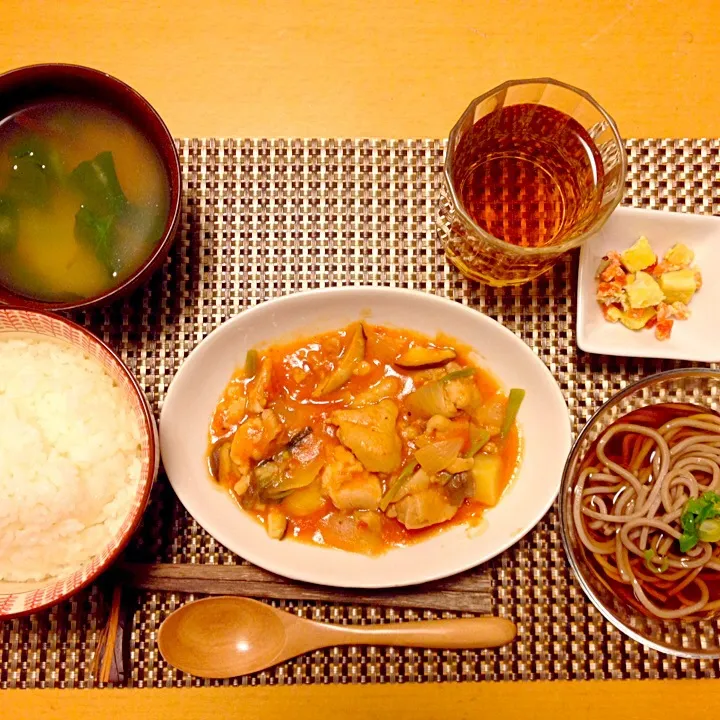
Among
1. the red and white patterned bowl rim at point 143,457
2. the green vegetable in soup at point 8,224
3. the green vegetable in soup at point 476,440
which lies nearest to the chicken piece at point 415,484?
the green vegetable in soup at point 476,440

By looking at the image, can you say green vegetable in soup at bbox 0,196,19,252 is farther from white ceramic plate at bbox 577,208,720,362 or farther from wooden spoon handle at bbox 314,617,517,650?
white ceramic plate at bbox 577,208,720,362

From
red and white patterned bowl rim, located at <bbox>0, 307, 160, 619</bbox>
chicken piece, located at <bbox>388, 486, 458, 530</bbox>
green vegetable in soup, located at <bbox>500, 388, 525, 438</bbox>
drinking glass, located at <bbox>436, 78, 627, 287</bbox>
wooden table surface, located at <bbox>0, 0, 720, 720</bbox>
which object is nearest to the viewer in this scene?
red and white patterned bowl rim, located at <bbox>0, 307, 160, 619</bbox>

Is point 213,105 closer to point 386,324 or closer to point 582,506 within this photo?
point 386,324

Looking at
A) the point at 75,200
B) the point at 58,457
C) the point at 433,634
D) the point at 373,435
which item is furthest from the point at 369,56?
the point at 433,634

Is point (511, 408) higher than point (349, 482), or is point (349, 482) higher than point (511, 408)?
point (511, 408)

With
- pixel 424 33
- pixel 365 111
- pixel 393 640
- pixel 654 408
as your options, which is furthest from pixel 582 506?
pixel 424 33

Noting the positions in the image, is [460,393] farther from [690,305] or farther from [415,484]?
[690,305]

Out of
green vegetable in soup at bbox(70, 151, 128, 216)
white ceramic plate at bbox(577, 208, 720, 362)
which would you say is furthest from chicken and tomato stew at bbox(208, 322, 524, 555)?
green vegetable in soup at bbox(70, 151, 128, 216)
